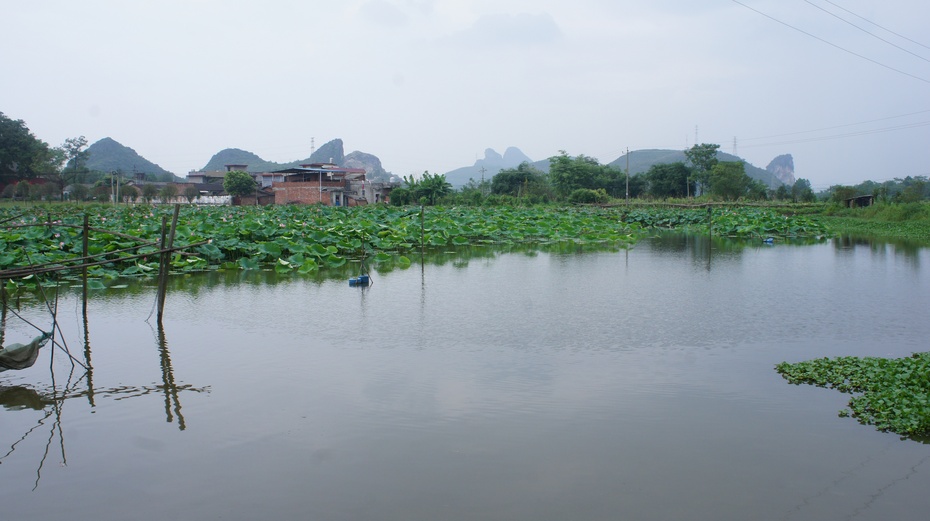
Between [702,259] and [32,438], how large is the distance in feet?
46.5

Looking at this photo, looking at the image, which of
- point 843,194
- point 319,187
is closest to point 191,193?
point 319,187

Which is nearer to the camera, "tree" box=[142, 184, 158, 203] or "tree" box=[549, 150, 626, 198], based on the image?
"tree" box=[142, 184, 158, 203]

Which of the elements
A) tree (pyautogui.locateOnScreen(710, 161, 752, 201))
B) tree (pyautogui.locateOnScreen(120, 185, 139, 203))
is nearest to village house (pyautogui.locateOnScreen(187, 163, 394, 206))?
tree (pyautogui.locateOnScreen(120, 185, 139, 203))

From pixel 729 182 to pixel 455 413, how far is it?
133 feet

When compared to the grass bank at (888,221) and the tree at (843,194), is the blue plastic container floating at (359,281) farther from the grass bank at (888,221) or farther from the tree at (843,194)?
the tree at (843,194)

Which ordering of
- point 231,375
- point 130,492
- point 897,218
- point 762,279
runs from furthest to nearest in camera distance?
1. point 897,218
2. point 762,279
3. point 231,375
4. point 130,492

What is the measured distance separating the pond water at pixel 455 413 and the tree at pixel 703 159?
39.7 meters

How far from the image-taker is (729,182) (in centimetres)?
4219

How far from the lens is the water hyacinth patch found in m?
4.77

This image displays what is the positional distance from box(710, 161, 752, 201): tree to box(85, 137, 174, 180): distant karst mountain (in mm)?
59706

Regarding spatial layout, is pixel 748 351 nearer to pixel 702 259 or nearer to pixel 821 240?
pixel 702 259

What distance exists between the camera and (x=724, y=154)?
110312 mm

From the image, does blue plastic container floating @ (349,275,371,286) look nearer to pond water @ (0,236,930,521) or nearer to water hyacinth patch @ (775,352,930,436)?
pond water @ (0,236,930,521)

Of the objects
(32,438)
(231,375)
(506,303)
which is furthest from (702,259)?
(32,438)
